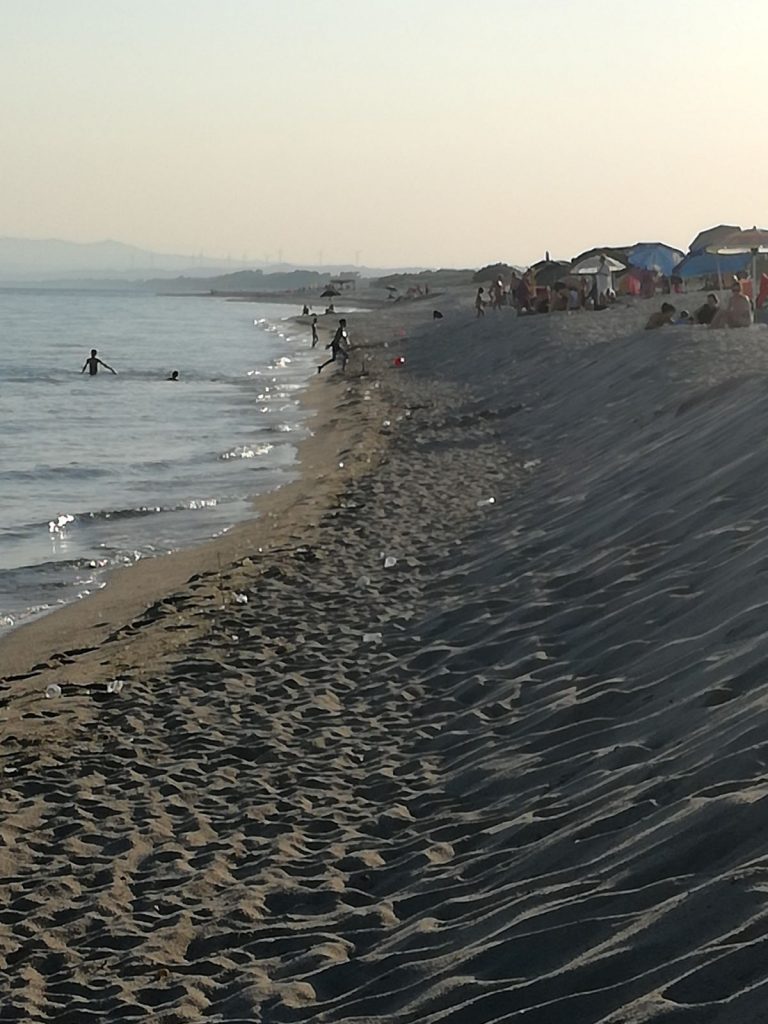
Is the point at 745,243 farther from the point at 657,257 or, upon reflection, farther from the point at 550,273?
the point at 550,273

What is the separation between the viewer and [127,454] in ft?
77.8

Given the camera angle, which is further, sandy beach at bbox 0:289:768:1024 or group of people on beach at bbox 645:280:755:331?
group of people on beach at bbox 645:280:755:331

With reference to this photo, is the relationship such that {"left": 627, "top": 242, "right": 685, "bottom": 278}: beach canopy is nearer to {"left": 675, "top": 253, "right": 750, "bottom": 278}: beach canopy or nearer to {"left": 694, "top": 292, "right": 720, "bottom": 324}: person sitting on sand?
{"left": 675, "top": 253, "right": 750, "bottom": 278}: beach canopy

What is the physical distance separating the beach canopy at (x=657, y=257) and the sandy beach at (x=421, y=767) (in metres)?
23.4

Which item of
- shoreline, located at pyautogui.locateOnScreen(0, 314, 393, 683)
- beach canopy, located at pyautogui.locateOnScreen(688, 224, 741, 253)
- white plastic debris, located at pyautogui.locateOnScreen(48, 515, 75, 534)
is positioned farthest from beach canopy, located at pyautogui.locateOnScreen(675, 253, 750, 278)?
white plastic debris, located at pyautogui.locateOnScreen(48, 515, 75, 534)

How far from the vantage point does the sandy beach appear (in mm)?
4109

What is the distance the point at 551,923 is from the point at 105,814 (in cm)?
301

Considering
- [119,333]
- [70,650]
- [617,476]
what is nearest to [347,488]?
[617,476]

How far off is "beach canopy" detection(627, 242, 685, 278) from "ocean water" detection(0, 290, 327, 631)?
9.83 metres

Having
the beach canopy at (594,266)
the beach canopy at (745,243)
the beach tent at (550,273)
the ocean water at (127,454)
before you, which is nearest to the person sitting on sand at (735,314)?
the beach canopy at (745,243)

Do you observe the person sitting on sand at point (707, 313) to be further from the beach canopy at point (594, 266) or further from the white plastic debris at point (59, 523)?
the beach canopy at point (594, 266)

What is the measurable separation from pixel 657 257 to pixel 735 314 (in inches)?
553

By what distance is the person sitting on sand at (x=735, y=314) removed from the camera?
74.1ft

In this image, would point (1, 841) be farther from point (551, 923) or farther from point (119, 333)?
point (119, 333)
